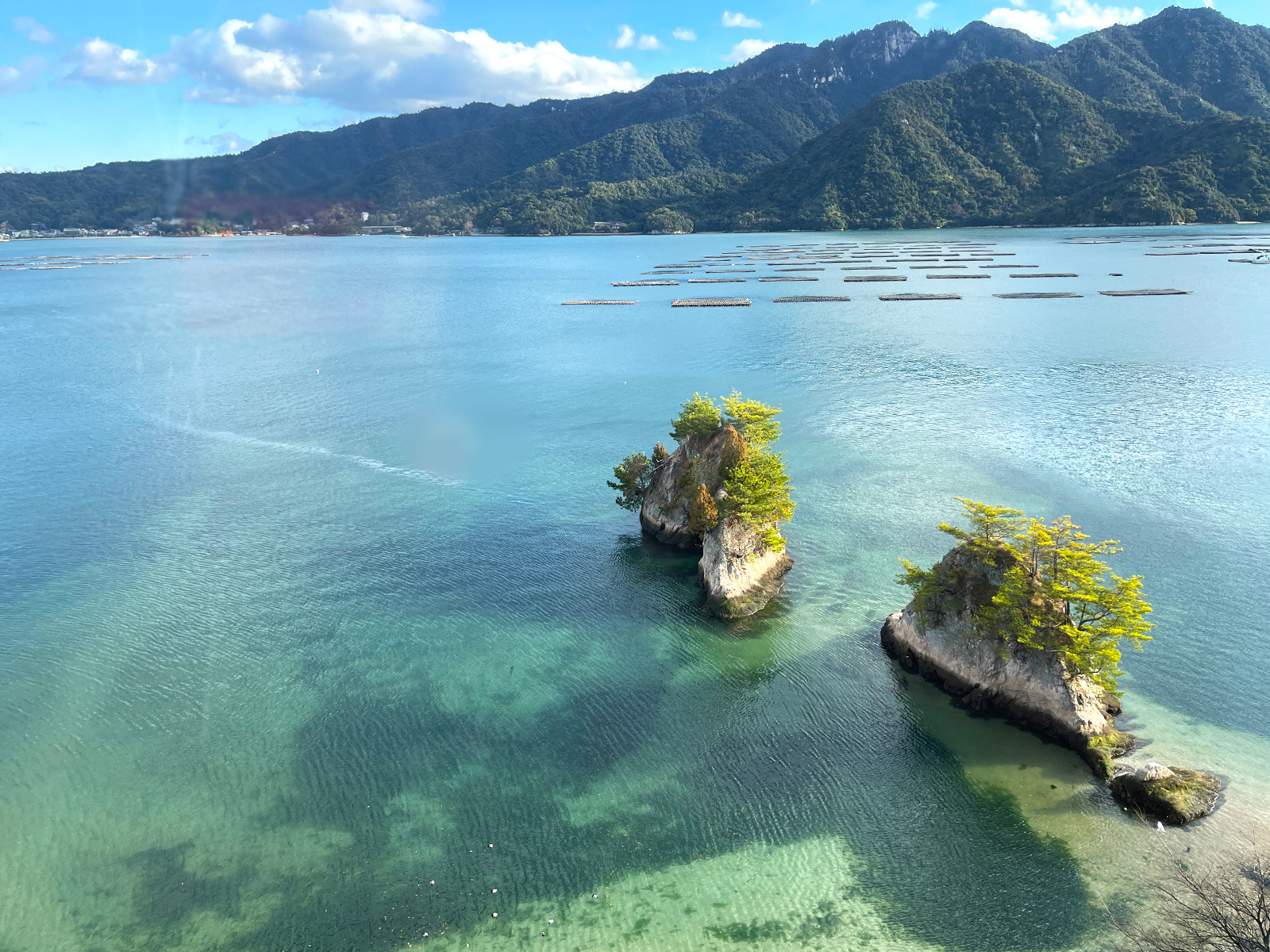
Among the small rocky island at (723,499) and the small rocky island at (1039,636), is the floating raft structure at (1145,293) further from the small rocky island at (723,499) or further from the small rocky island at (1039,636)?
the small rocky island at (1039,636)

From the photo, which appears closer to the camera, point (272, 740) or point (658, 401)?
point (272, 740)

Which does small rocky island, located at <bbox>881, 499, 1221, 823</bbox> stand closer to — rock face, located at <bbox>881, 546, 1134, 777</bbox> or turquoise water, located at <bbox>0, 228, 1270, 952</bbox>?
rock face, located at <bbox>881, 546, 1134, 777</bbox>

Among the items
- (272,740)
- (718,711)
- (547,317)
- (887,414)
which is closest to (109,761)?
(272,740)

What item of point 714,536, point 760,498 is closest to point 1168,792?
point 760,498

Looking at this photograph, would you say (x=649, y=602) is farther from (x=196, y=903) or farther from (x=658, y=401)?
(x=658, y=401)

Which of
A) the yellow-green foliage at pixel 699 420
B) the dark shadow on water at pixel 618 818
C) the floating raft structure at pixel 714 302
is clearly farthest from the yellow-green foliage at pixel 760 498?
the floating raft structure at pixel 714 302
